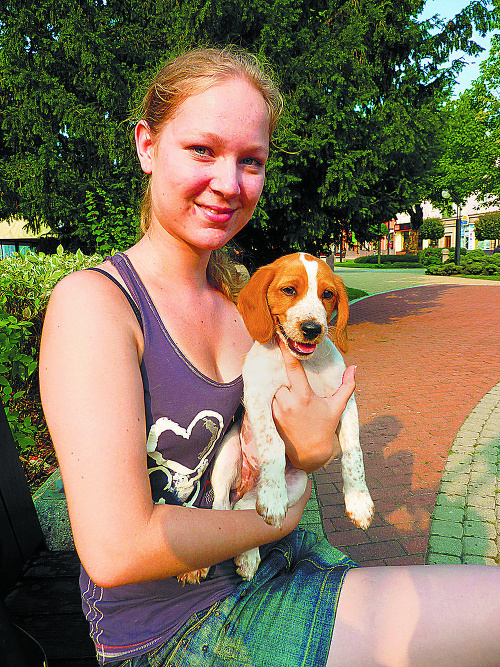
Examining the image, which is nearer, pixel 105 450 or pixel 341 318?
pixel 105 450

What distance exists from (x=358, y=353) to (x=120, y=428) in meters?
9.42

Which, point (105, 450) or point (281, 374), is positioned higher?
point (105, 450)

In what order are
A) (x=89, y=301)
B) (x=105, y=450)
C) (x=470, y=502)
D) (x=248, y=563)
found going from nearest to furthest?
(x=105, y=450) < (x=89, y=301) < (x=248, y=563) < (x=470, y=502)

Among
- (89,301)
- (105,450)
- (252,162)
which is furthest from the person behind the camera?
(252,162)

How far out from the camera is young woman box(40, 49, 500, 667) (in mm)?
1165

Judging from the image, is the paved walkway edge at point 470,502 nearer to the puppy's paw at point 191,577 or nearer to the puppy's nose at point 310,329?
the puppy's nose at point 310,329

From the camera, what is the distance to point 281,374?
2.20 meters

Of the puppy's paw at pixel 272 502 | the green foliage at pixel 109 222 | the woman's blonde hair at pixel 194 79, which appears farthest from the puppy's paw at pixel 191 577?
the green foliage at pixel 109 222

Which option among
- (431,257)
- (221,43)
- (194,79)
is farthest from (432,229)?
(194,79)

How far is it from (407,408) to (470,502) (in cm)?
259

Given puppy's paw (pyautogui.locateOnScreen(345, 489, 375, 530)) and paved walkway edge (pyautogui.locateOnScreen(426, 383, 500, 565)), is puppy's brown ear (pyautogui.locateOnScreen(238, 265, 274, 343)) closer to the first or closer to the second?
puppy's paw (pyautogui.locateOnScreen(345, 489, 375, 530))

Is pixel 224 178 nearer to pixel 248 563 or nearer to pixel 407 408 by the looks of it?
pixel 248 563

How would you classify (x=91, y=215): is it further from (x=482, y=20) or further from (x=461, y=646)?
(x=482, y=20)

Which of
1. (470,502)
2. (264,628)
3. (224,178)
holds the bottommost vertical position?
(470,502)
